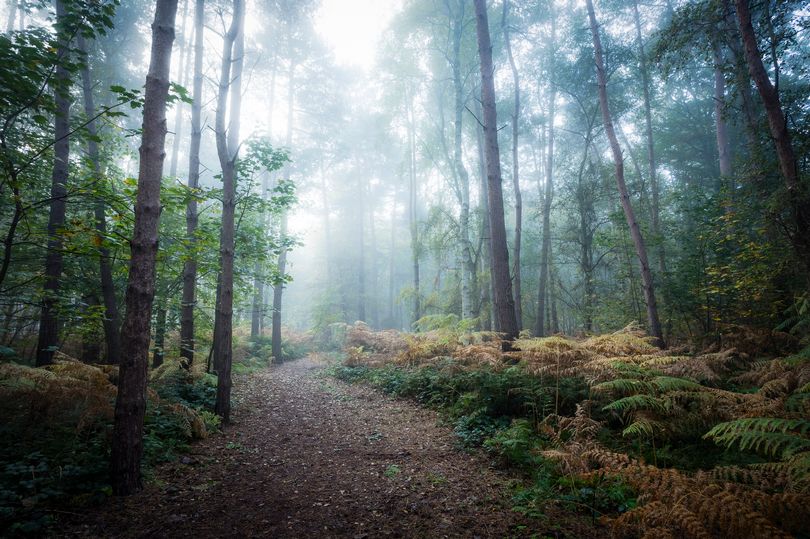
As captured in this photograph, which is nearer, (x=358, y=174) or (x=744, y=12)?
(x=744, y=12)

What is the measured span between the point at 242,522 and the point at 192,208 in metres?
8.23

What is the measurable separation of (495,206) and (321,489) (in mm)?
6643

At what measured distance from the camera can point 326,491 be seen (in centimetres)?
401

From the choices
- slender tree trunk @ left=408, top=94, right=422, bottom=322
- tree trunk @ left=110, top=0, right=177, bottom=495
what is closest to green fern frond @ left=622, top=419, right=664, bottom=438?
tree trunk @ left=110, top=0, right=177, bottom=495

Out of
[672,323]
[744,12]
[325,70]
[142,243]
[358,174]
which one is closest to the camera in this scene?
[142,243]

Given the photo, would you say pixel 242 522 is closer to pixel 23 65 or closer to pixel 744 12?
pixel 23 65

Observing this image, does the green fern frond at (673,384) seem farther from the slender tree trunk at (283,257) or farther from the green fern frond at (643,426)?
the slender tree trunk at (283,257)

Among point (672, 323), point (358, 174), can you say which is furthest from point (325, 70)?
point (672, 323)

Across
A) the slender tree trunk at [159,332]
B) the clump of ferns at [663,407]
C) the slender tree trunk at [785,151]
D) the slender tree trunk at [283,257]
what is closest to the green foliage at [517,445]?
the clump of ferns at [663,407]

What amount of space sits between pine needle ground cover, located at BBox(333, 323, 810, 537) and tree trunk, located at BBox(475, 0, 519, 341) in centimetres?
103

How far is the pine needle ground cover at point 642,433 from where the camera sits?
2.50 meters

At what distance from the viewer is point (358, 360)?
41.7 feet

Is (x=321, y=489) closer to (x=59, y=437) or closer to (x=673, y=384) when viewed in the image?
(x=59, y=437)

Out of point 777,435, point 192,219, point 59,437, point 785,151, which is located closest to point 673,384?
point 777,435
